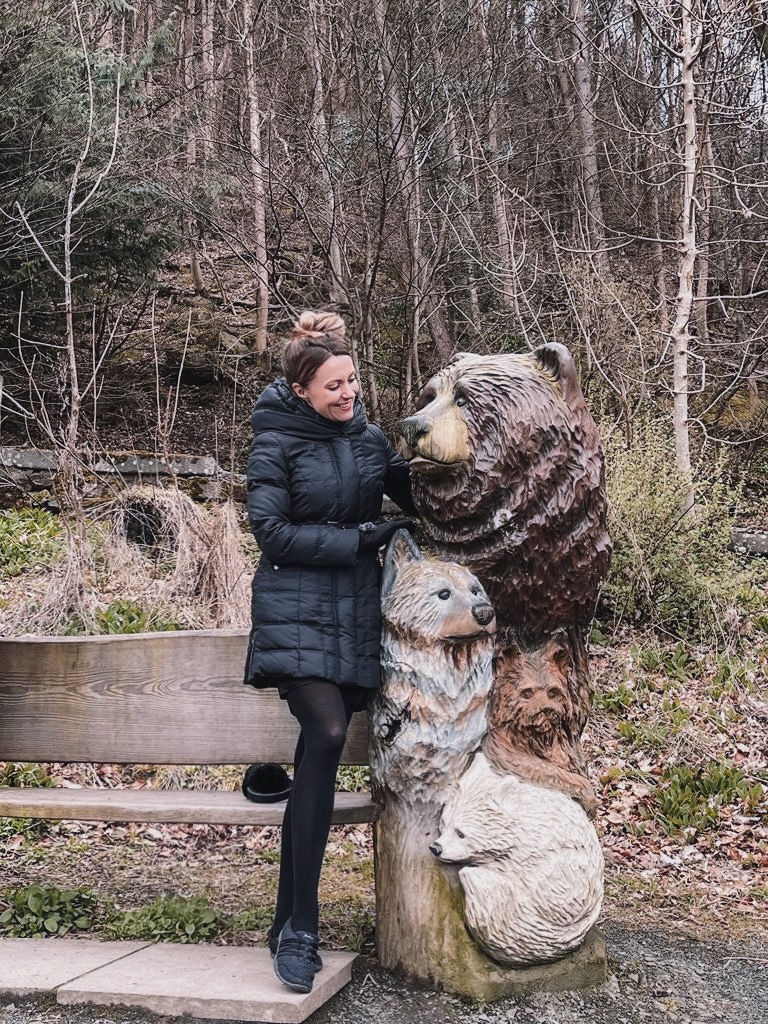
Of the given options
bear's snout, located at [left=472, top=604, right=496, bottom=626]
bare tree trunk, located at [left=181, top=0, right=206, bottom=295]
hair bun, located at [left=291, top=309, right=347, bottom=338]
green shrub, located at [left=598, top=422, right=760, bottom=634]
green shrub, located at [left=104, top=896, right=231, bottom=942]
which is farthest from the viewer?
bare tree trunk, located at [left=181, top=0, right=206, bottom=295]

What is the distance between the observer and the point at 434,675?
2.73 meters

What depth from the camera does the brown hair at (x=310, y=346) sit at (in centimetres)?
275

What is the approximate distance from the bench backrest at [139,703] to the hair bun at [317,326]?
3.82 feet

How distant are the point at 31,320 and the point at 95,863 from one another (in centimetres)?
630

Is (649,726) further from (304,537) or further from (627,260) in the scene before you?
(627,260)

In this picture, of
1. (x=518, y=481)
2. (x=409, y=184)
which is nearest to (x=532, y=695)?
(x=518, y=481)

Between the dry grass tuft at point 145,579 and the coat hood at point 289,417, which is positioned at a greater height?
the coat hood at point 289,417

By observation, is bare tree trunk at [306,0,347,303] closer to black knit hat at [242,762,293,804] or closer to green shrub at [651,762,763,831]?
green shrub at [651,762,763,831]

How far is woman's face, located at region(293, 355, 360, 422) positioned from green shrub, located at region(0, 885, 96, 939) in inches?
84.3

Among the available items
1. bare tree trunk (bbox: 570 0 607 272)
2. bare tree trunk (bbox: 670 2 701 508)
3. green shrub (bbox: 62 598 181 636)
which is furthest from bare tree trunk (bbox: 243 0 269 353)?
bare tree trunk (bbox: 570 0 607 272)

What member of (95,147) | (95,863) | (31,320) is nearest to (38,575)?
(95,863)

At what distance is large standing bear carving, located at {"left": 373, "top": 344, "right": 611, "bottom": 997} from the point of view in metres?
2.64

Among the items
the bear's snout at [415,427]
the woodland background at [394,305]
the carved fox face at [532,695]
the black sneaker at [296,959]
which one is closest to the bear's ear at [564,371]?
the bear's snout at [415,427]

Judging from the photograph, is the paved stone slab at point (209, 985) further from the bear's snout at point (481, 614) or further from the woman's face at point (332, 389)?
the woman's face at point (332, 389)
